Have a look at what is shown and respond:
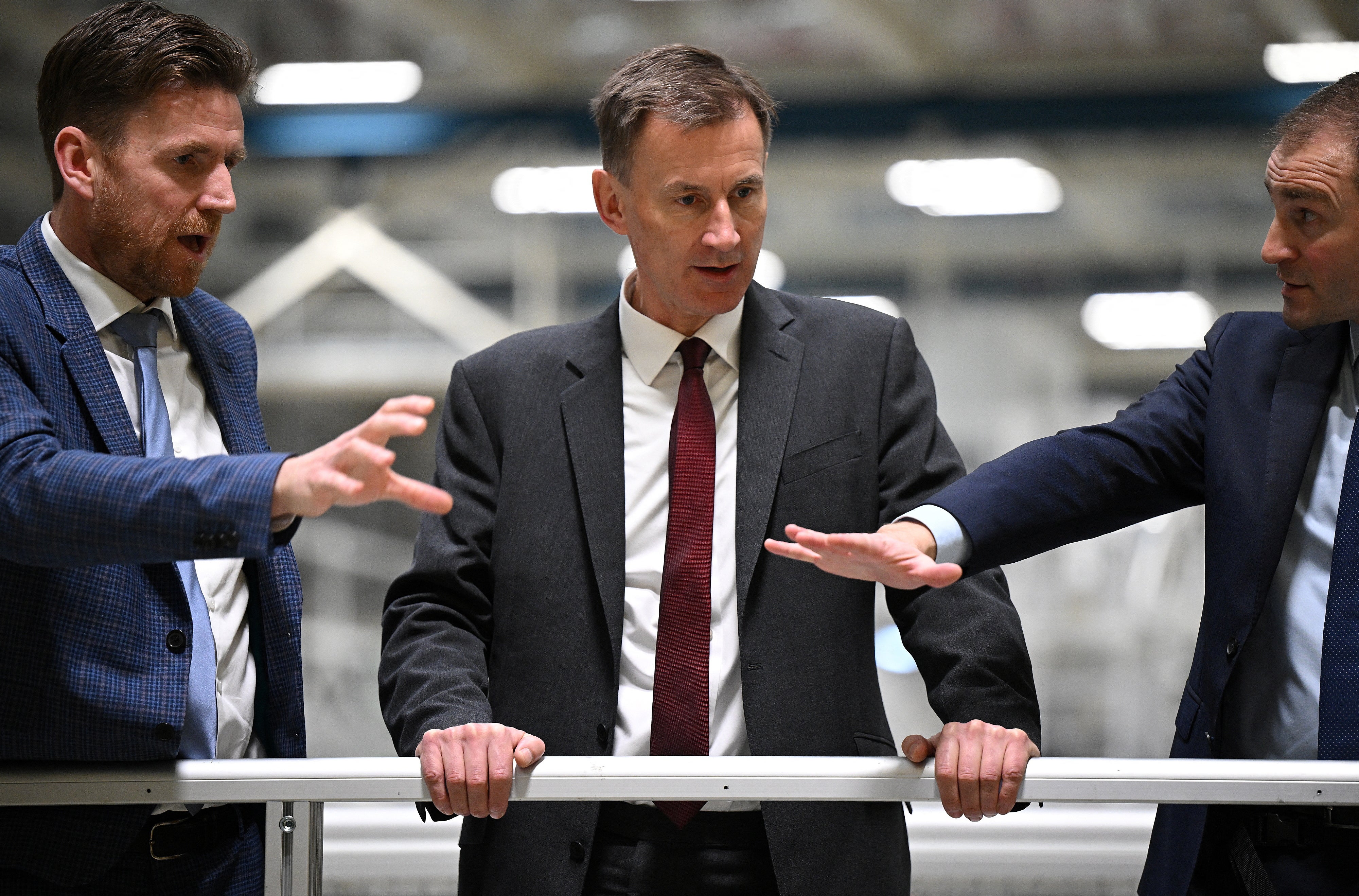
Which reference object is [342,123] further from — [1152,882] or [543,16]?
[1152,882]

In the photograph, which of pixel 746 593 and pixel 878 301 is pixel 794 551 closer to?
pixel 746 593

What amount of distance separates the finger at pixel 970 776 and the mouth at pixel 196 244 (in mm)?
1163

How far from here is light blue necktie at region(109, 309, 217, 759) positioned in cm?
153

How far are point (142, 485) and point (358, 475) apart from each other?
0.23 m

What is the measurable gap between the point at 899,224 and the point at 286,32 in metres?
2.20

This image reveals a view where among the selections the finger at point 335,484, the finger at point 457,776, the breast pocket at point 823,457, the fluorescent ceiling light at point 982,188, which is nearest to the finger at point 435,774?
the finger at point 457,776

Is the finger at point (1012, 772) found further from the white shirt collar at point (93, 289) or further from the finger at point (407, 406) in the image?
the white shirt collar at point (93, 289)

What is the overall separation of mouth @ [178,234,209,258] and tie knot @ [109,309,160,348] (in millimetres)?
104

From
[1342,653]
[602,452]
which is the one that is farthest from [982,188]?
[1342,653]

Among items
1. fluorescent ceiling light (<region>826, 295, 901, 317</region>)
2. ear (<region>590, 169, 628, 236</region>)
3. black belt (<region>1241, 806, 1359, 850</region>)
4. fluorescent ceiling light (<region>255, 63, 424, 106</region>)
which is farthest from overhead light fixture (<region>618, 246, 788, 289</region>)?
black belt (<region>1241, 806, 1359, 850</region>)

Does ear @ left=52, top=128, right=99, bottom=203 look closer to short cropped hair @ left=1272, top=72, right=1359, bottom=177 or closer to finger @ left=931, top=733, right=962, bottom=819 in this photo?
finger @ left=931, top=733, right=962, bottom=819

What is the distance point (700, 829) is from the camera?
157cm

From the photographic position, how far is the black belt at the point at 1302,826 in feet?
4.66

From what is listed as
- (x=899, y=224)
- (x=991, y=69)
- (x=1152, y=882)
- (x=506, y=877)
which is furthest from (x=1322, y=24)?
(x=506, y=877)
